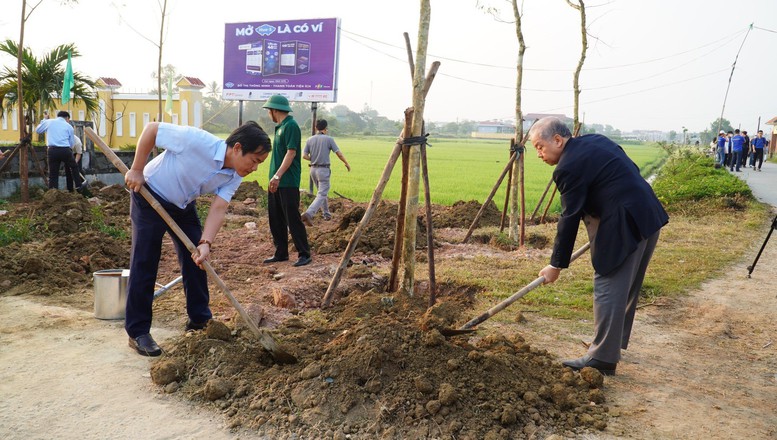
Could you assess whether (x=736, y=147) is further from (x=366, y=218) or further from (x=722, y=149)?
(x=366, y=218)

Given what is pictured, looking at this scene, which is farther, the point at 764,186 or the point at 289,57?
the point at 764,186

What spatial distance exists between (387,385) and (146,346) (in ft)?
5.56

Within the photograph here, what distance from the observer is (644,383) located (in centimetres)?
396

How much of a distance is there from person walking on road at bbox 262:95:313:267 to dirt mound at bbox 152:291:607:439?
8.86ft

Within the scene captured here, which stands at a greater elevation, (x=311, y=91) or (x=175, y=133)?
(x=311, y=91)

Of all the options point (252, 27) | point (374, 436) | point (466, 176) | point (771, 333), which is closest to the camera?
point (374, 436)

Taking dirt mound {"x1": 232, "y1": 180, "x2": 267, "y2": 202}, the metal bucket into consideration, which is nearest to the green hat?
the metal bucket

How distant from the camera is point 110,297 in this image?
4855 millimetres

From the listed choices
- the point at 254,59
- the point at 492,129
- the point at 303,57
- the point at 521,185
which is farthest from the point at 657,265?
the point at 492,129

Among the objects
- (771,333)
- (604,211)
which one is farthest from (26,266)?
(771,333)

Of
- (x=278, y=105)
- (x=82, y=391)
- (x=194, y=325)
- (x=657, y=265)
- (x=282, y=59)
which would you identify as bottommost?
(x=82, y=391)

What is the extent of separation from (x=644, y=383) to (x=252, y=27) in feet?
44.2

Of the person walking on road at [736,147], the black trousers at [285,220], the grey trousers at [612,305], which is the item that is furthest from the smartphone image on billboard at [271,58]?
the person walking on road at [736,147]

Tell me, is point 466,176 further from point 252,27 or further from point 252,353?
point 252,353
